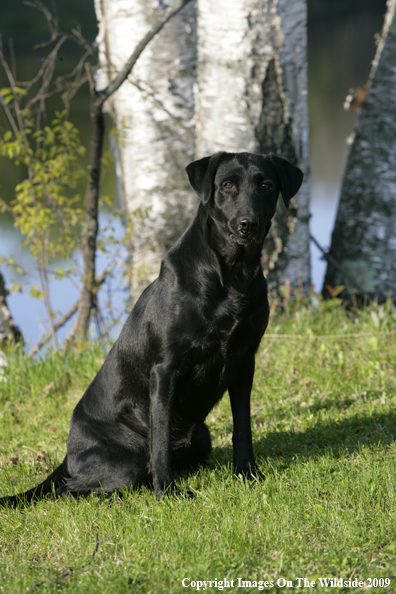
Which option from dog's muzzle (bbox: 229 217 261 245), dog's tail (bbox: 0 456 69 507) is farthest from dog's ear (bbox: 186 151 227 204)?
dog's tail (bbox: 0 456 69 507)

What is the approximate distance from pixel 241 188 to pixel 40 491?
1904mm

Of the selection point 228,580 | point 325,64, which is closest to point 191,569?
point 228,580

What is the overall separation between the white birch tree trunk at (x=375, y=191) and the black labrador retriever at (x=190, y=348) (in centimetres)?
286

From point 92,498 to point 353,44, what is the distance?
107ft

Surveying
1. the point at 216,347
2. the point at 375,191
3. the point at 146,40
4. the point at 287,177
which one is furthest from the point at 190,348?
the point at 375,191

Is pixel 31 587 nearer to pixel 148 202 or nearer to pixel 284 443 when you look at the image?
pixel 284 443

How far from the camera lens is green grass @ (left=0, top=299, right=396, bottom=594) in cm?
222

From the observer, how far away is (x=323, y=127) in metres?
18.5

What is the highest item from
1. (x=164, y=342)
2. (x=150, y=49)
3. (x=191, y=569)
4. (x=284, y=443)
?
(x=150, y=49)

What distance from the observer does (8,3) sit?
104ft

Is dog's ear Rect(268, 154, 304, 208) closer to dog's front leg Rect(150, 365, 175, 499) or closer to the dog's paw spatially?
dog's front leg Rect(150, 365, 175, 499)

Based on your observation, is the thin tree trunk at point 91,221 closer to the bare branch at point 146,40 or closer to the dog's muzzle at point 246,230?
the bare branch at point 146,40

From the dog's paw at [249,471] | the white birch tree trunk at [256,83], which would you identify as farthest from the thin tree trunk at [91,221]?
the dog's paw at [249,471]

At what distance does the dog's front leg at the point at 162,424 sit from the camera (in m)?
2.89
